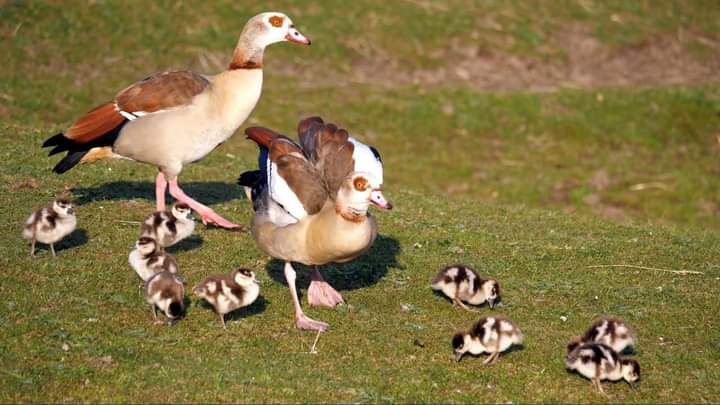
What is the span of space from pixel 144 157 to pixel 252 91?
1.49 m

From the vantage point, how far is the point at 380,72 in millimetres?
22953

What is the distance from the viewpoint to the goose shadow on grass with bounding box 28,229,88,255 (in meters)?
10.7

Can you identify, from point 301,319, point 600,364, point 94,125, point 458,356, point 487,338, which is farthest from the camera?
point 94,125

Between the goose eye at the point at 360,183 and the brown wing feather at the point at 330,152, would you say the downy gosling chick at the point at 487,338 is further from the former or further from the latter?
the brown wing feather at the point at 330,152

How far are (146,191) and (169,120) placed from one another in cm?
213

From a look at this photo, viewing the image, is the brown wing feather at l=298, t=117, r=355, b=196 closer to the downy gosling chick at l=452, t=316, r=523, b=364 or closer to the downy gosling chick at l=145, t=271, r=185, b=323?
the downy gosling chick at l=145, t=271, r=185, b=323

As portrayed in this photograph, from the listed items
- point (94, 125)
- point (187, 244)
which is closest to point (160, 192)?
point (187, 244)

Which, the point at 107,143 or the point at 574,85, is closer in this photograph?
the point at 107,143

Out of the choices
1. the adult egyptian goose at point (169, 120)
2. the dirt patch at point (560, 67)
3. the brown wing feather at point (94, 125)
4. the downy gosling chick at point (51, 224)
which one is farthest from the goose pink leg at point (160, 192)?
the dirt patch at point (560, 67)

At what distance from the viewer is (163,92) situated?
11.5m

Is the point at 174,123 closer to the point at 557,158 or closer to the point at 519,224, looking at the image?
the point at 519,224

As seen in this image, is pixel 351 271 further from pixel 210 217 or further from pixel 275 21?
pixel 275 21

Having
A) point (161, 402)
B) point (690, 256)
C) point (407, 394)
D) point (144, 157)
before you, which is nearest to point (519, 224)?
point (690, 256)

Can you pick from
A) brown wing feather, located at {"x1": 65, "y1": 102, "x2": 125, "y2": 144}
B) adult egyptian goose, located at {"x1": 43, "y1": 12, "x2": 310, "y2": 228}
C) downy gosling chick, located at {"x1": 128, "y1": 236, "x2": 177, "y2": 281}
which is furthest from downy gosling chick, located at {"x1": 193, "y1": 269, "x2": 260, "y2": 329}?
brown wing feather, located at {"x1": 65, "y1": 102, "x2": 125, "y2": 144}
